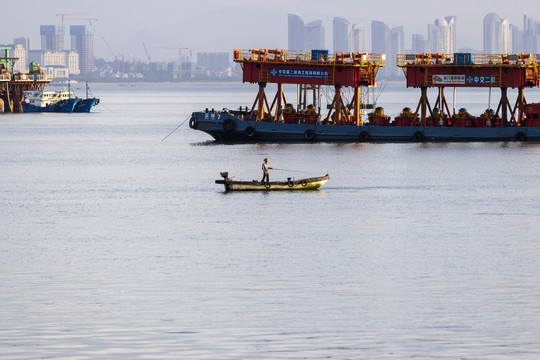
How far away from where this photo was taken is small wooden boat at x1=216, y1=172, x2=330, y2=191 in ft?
195

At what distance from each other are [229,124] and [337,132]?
972 cm

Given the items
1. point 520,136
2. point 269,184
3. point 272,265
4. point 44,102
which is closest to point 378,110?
point 520,136

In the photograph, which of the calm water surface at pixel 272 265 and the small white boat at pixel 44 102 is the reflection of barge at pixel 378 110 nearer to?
the calm water surface at pixel 272 265

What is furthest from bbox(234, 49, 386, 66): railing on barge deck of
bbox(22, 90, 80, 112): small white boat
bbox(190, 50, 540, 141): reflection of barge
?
bbox(22, 90, 80, 112): small white boat

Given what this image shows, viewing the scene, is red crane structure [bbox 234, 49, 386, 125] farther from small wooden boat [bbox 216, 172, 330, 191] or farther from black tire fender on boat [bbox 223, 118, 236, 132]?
small wooden boat [bbox 216, 172, 330, 191]

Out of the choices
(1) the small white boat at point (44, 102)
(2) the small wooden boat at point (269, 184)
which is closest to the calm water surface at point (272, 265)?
(2) the small wooden boat at point (269, 184)

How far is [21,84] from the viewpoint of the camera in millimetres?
190500

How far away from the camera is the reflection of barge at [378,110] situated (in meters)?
91.1

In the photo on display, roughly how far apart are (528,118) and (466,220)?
149 ft

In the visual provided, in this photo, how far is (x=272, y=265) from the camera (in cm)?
3725

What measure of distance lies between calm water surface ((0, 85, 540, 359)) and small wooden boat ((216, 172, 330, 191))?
27.3 inches

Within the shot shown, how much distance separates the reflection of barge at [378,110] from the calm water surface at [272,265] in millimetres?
14183

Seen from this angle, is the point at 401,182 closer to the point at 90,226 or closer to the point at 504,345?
the point at 90,226

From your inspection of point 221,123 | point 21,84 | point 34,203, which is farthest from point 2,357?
point 21,84
